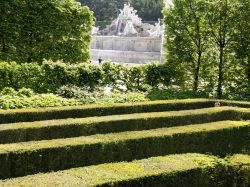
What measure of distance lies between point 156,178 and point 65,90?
1477 cm

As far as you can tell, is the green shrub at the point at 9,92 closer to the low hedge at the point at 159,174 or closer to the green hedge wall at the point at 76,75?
the green hedge wall at the point at 76,75

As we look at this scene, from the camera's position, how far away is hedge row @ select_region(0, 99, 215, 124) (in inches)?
576

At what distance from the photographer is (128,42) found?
5506 centimetres

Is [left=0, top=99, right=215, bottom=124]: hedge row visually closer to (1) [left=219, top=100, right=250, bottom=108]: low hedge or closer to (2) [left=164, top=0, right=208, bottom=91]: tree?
(1) [left=219, top=100, right=250, bottom=108]: low hedge

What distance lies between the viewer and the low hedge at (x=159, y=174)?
7410 millimetres

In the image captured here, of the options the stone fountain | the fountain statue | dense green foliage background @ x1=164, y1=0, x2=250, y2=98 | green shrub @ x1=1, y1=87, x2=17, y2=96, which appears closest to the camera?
green shrub @ x1=1, y1=87, x2=17, y2=96

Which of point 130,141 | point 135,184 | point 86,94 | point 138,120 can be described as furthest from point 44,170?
point 86,94

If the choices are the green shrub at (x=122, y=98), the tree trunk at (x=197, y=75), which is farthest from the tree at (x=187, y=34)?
the green shrub at (x=122, y=98)

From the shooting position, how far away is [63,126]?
503 inches

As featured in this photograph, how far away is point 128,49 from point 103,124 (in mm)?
42319

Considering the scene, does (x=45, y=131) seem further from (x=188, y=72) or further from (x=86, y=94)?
(x=188, y=72)

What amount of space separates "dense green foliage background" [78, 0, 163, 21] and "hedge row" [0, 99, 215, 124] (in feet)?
230

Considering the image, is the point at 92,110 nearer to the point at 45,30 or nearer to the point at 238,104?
the point at 238,104

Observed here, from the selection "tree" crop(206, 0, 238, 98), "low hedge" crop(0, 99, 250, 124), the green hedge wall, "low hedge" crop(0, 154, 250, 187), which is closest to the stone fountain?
the green hedge wall
